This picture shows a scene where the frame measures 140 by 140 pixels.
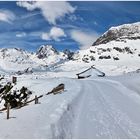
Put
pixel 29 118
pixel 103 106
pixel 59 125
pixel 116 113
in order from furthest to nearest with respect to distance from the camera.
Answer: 1. pixel 103 106
2. pixel 116 113
3. pixel 29 118
4. pixel 59 125

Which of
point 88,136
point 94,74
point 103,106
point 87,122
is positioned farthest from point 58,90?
point 94,74

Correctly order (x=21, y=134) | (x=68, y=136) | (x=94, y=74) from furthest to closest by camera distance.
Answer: (x=94, y=74) → (x=68, y=136) → (x=21, y=134)

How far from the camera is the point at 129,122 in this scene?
17.0 m

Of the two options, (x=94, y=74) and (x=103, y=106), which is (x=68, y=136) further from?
(x=94, y=74)

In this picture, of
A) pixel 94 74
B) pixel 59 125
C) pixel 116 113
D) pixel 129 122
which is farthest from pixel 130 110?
pixel 94 74

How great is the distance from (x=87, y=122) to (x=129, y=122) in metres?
2.17

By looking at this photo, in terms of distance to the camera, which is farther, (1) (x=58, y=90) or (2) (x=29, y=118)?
(1) (x=58, y=90)

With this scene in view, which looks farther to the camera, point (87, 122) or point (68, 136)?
point (87, 122)

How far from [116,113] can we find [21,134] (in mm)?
8533

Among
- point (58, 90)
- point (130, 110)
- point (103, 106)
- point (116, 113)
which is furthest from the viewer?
point (58, 90)

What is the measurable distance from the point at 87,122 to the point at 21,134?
494 cm

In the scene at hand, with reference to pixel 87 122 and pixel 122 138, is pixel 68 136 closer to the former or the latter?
pixel 122 138

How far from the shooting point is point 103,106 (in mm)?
23031

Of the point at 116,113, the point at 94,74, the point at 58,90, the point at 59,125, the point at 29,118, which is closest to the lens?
the point at 59,125
